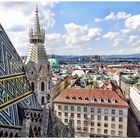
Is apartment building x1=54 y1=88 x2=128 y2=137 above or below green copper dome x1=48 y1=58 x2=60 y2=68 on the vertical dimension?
below

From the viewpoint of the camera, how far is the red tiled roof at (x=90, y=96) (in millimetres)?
13008

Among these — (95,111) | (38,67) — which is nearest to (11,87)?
(38,67)

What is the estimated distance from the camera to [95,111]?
43.4ft

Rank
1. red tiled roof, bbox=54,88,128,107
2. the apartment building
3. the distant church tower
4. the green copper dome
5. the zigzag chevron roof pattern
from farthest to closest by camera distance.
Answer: the green copper dome
red tiled roof, bbox=54,88,128,107
the apartment building
the distant church tower
the zigzag chevron roof pattern

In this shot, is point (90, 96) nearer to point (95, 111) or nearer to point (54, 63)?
point (95, 111)

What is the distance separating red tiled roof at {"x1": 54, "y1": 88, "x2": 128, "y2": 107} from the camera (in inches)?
512

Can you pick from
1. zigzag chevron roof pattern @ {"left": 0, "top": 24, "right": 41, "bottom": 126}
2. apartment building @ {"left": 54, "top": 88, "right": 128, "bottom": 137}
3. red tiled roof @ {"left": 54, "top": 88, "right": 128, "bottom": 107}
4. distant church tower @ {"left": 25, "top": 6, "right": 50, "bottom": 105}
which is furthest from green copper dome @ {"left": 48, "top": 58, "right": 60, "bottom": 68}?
zigzag chevron roof pattern @ {"left": 0, "top": 24, "right": 41, "bottom": 126}

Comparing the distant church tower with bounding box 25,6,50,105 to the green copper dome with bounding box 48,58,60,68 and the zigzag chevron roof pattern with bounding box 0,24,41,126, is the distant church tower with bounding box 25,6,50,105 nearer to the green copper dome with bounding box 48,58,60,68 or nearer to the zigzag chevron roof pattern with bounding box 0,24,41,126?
the zigzag chevron roof pattern with bounding box 0,24,41,126

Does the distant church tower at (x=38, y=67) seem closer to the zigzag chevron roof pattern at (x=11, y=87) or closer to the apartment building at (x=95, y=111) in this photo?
the zigzag chevron roof pattern at (x=11, y=87)

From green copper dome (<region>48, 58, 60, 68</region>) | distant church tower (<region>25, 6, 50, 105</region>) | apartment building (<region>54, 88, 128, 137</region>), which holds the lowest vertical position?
apartment building (<region>54, 88, 128, 137</region>)

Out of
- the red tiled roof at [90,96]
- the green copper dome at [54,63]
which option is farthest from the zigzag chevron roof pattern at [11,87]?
the green copper dome at [54,63]

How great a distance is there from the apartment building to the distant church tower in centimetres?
473

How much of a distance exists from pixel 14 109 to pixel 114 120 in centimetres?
867

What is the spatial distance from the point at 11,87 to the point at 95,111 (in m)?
8.32
